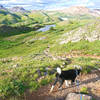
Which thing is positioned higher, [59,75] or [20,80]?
[59,75]

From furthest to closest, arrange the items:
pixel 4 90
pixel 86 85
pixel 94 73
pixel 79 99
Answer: pixel 94 73 < pixel 86 85 < pixel 4 90 < pixel 79 99

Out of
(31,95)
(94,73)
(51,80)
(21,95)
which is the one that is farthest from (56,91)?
(94,73)

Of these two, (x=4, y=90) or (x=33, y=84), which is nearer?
(x=4, y=90)

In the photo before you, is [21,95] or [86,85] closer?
[21,95]

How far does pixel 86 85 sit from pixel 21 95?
20.6 ft

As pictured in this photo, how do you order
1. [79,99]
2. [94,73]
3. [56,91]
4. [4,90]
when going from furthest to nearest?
[94,73], [56,91], [4,90], [79,99]

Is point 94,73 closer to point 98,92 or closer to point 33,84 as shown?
point 98,92

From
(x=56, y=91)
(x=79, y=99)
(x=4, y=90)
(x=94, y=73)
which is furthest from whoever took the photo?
(x=94, y=73)

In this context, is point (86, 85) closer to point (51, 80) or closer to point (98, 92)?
point (98, 92)

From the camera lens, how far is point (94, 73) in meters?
14.1

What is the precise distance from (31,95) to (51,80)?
2.68 meters

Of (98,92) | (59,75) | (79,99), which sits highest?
(59,75)

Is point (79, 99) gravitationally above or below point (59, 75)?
below

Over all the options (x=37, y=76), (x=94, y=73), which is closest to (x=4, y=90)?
(x=37, y=76)
